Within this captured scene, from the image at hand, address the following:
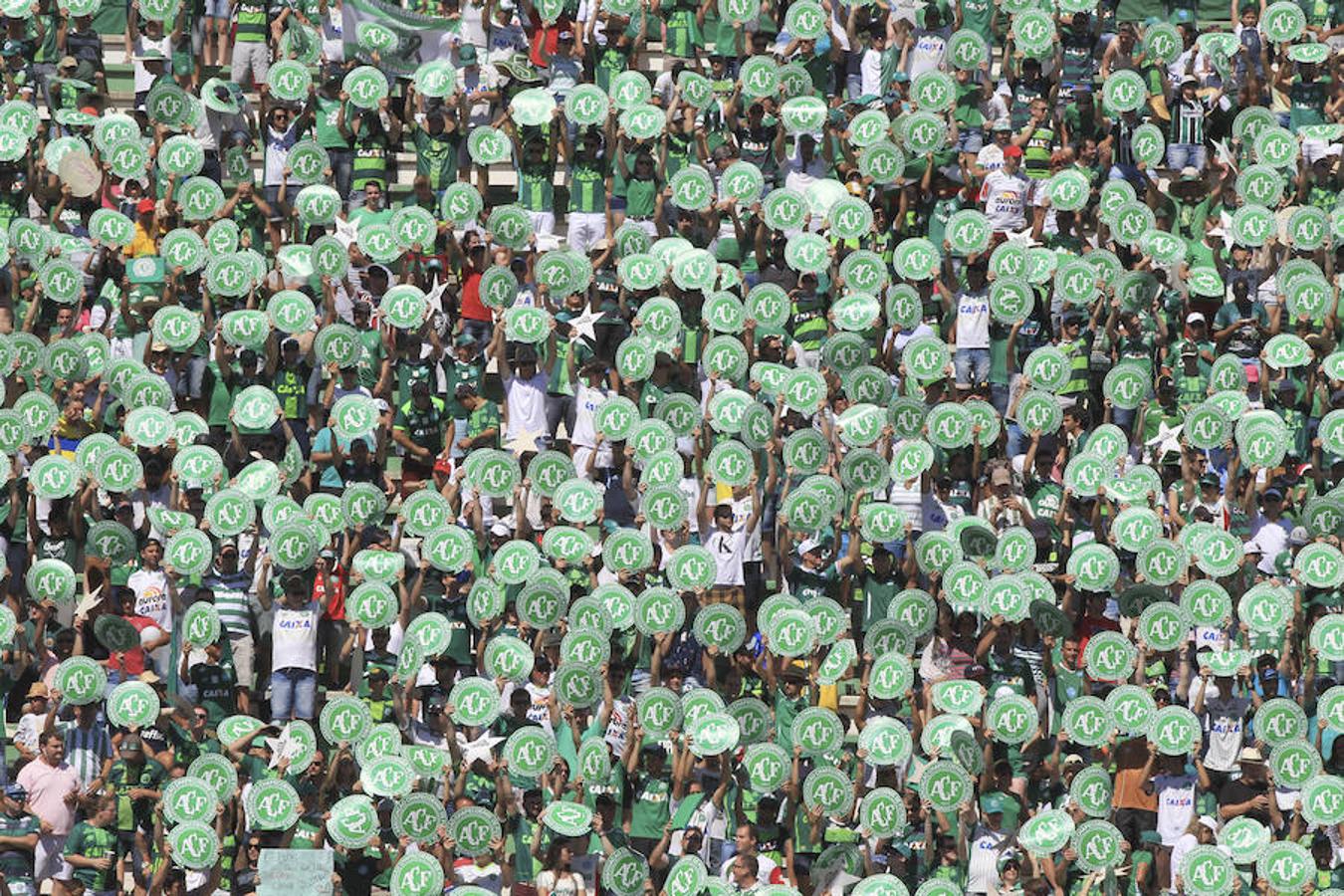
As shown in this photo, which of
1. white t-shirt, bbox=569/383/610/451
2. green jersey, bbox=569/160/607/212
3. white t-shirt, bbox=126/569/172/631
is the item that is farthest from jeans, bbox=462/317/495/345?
white t-shirt, bbox=126/569/172/631

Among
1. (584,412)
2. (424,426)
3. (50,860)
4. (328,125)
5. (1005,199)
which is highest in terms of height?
(328,125)

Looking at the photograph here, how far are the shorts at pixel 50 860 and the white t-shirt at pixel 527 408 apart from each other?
3850mm

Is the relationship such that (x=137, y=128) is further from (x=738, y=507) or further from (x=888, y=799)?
(x=888, y=799)

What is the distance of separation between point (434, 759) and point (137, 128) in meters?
4.97

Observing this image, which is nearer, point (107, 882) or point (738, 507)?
point (107, 882)

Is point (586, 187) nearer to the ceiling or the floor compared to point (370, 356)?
nearer to the ceiling

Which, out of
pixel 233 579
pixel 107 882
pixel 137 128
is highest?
pixel 137 128

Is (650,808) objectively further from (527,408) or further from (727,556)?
(527,408)

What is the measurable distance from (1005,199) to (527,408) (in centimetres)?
340

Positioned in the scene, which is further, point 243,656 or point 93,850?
point 243,656

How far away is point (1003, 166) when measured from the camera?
79.5 feet

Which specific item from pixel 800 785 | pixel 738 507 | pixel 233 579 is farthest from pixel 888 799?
pixel 233 579

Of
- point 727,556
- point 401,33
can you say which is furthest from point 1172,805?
point 401,33

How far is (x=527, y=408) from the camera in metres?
23.3
